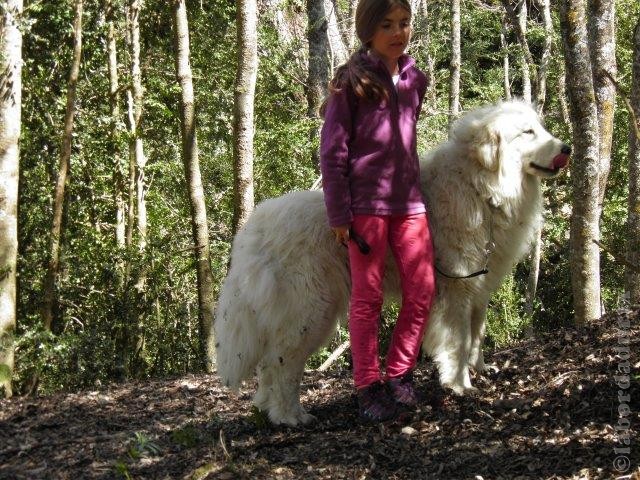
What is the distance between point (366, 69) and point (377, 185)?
1.98 feet

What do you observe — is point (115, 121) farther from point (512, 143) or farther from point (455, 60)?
point (455, 60)

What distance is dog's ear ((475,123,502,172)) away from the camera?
411cm

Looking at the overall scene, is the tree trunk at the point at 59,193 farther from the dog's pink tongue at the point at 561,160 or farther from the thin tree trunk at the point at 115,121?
the dog's pink tongue at the point at 561,160

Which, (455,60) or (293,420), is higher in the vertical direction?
(455,60)

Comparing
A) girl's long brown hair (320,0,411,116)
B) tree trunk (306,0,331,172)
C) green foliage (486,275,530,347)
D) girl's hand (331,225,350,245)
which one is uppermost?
tree trunk (306,0,331,172)

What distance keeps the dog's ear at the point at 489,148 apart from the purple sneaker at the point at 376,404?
139 centimetres

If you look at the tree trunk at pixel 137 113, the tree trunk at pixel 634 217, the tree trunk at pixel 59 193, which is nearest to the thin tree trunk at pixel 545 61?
the tree trunk at pixel 137 113

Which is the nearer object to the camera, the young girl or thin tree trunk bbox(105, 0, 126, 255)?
the young girl

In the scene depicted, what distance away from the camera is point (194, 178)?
25.6 feet

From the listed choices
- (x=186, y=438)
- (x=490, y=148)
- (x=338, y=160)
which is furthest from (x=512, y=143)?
(x=186, y=438)

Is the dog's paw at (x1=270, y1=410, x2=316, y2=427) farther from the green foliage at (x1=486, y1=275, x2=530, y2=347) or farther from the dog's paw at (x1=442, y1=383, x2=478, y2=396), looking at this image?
the green foliage at (x1=486, y1=275, x2=530, y2=347)

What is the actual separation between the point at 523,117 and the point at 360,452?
6.97ft

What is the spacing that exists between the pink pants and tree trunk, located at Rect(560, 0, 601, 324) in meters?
1.50

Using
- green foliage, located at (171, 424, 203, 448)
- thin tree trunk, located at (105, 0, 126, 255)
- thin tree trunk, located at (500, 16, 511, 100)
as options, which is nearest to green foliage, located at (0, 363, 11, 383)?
green foliage, located at (171, 424, 203, 448)
